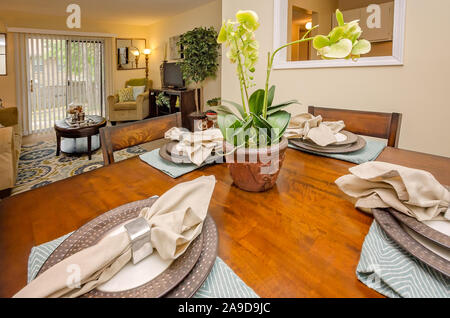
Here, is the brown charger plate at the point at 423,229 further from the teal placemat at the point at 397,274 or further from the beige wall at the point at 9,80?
the beige wall at the point at 9,80

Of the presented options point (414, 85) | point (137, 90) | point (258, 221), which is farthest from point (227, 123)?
point (137, 90)

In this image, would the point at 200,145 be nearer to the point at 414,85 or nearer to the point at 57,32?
the point at 414,85

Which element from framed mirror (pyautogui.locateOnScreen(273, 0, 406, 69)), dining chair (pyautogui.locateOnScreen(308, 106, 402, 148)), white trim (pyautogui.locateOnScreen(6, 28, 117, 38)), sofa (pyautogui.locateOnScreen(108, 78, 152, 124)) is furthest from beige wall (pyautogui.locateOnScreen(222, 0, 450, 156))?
white trim (pyautogui.locateOnScreen(6, 28, 117, 38))

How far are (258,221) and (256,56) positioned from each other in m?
0.42

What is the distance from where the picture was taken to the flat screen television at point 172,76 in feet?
19.0

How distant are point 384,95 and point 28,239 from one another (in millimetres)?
2067

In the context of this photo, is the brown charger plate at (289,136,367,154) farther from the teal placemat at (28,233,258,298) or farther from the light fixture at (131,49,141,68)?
the light fixture at (131,49,141,68)

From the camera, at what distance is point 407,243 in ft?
1.55

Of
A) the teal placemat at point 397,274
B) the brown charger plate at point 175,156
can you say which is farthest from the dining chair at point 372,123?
the teal placemat at point 397,274

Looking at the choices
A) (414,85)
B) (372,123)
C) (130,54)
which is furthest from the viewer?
(130,54)

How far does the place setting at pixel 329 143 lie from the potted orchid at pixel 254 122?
379 mm
